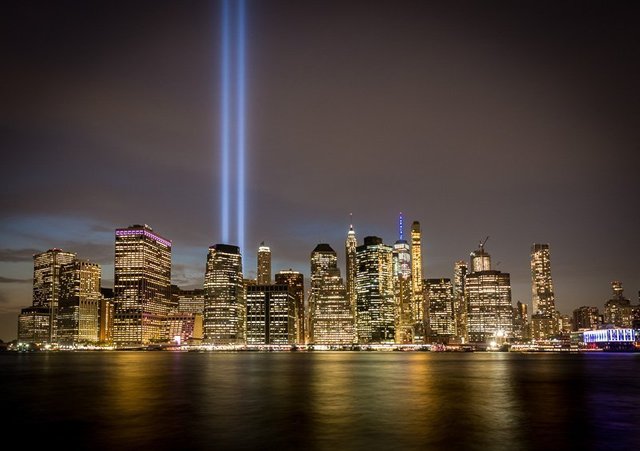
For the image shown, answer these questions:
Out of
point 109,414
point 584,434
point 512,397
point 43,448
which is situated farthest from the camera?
point 512,397

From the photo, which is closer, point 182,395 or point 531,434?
point 531,434

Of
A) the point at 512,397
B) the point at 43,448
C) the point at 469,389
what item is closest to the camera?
the point at 43,448

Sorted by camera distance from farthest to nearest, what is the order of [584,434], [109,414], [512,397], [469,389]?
1. [469,389]
2. [512,397]
3. [109,414]
4. [584,434]

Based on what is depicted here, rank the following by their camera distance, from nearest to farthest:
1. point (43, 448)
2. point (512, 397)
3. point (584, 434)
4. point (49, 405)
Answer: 1. point (43, 448)
2. point (584, 434)
3. point (49, 405)
4. point (512, 397)

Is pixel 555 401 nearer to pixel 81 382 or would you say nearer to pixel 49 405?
pixel 49 405

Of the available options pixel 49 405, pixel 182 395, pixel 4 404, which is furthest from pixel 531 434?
pixel 4 404

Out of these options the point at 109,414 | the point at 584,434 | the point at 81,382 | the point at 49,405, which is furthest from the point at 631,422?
the point at 81,382

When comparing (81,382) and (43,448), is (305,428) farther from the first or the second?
(81,382)

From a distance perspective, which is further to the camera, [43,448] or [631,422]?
[631,422]
